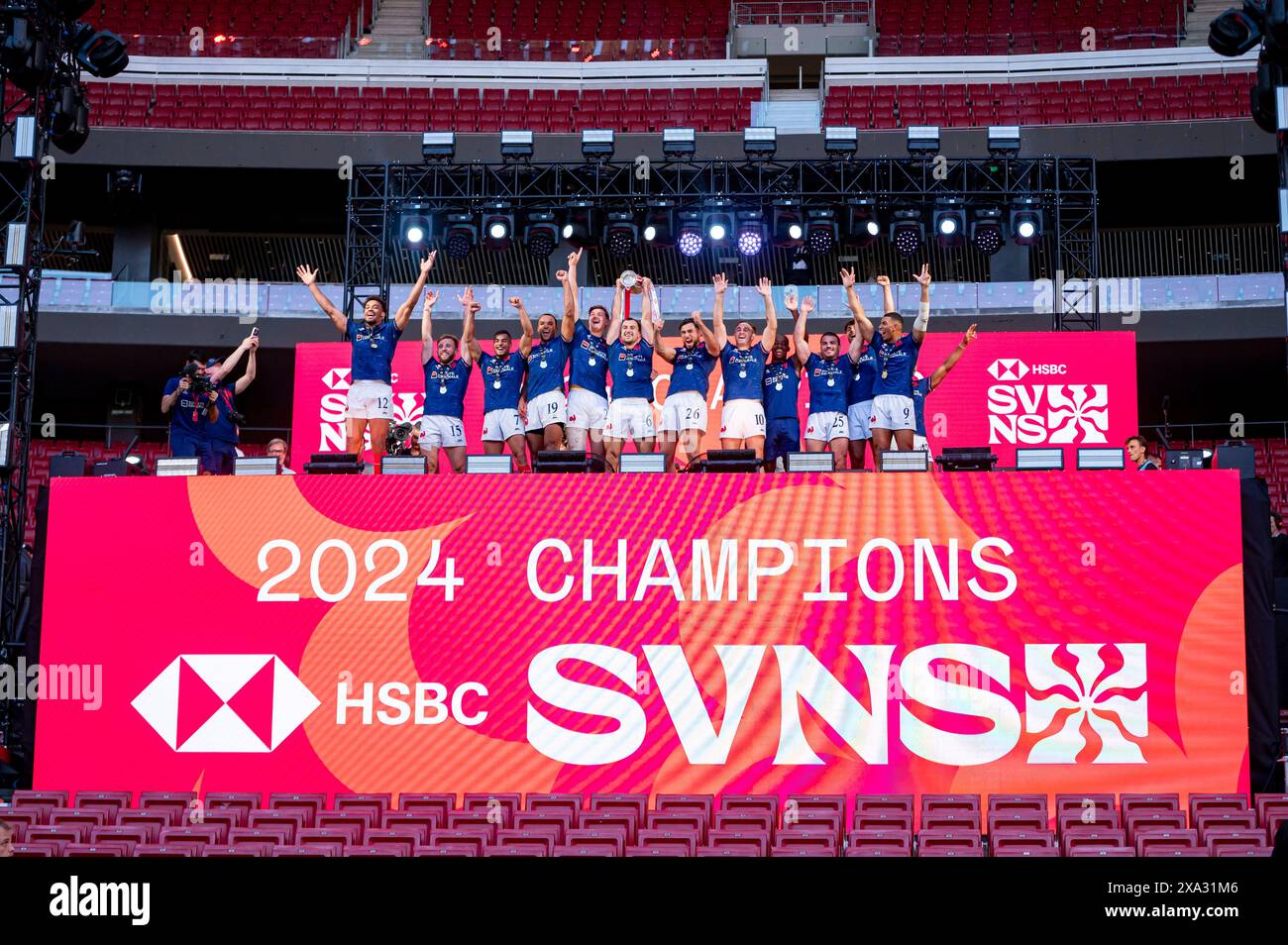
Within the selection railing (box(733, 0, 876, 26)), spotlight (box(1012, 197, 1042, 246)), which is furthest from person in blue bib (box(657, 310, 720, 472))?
railing (box(733, 0, 876, 26))

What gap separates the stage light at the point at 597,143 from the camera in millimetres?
18891

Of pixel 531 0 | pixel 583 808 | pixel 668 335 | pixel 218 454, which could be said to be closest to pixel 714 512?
pixel 583 808

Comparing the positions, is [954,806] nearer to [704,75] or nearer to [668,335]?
[668,335]

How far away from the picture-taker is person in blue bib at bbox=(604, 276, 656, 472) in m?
13.7

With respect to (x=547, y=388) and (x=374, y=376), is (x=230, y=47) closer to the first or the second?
(x=374, y=376)

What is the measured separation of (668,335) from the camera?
20547mm

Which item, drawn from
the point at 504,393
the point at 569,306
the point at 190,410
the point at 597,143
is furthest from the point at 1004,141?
the point at 190,410

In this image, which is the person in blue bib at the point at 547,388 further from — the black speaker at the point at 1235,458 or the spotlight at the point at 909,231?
the spotlight at the point at 909,231

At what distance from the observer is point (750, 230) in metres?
19.2

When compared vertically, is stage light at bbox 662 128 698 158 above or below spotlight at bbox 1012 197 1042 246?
above

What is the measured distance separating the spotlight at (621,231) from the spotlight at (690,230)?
0.58 metres

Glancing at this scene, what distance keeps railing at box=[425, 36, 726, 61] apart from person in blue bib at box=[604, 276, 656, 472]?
1443cm

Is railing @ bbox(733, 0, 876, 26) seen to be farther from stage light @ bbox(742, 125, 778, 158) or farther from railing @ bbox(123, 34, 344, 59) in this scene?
stage light @ bbox(742, 125, 778, 158)

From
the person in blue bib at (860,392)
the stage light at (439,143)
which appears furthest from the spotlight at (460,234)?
the person in blue bib at (860,392)
